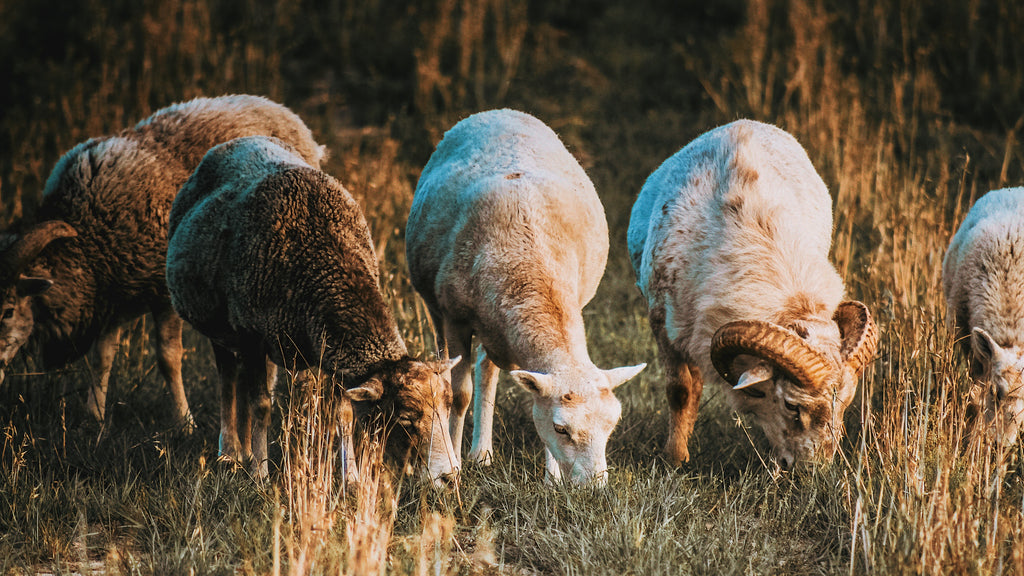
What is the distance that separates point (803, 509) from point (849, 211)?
14.2 ft

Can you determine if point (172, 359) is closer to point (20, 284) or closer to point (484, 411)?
point (20, 284)

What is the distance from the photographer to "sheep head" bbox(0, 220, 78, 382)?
21.1 feet

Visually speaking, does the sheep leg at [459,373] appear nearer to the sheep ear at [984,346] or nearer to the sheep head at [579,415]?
the sheep head at [579,415]

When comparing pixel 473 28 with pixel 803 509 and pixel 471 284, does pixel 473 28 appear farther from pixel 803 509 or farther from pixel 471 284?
pixel 803 509

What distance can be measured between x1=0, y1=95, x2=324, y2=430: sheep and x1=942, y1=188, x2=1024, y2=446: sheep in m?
5.07

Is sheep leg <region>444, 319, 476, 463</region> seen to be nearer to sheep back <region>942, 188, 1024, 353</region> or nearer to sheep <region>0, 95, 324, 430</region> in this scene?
sheep <region>0, 95, 324, 430</region>

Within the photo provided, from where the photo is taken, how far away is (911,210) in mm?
8117

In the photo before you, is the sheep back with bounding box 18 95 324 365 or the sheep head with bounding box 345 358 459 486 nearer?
the sheep head with bounding box 345 358 459 486

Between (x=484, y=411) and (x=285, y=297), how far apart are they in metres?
1.52

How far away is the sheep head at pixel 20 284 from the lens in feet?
21.1

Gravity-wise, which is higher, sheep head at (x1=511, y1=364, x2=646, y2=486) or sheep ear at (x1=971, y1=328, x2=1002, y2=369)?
sheep ear at (x1=971, y1=328, x2=1002, y2=369)

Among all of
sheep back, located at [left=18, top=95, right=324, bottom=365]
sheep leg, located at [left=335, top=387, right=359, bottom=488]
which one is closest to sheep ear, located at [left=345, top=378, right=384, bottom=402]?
sheep leg, located at [left=335, top=387, right=359, bottom=488]

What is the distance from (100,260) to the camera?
6.81m

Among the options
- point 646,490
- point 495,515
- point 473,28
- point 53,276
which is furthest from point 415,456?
point 473,28
